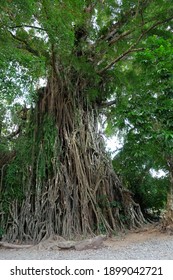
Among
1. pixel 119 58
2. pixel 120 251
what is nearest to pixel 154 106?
pixel 119 58

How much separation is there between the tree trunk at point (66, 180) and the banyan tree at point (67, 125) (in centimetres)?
2

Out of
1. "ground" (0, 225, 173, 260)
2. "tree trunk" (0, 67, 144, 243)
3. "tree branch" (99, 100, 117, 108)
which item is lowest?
"ground" (0, 225, 173, 260)

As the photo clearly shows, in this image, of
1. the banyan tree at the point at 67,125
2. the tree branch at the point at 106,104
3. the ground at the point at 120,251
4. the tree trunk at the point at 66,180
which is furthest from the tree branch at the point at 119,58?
the ground at the point at 120,251

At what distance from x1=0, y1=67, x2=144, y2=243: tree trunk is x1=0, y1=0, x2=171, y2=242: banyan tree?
0.02 m

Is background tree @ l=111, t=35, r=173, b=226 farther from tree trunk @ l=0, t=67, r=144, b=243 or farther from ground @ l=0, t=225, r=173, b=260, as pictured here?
tree trunk @ l=0, t=67, r=144, b=243

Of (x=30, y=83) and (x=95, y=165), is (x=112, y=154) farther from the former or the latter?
(x=30, y=83)

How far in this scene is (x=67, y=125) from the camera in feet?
15.3

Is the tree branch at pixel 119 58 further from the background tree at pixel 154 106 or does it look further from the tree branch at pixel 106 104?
the background tree at pixel 154 106

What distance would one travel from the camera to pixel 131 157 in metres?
5.02

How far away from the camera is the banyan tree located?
3.52 metres

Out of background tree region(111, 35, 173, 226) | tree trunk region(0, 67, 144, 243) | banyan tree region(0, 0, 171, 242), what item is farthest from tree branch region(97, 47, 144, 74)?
background tree region(111, 35, 173, 226)

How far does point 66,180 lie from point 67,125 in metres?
1.12

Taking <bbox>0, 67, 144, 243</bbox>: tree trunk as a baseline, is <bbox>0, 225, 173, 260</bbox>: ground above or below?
below

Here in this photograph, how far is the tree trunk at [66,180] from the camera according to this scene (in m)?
3.91
